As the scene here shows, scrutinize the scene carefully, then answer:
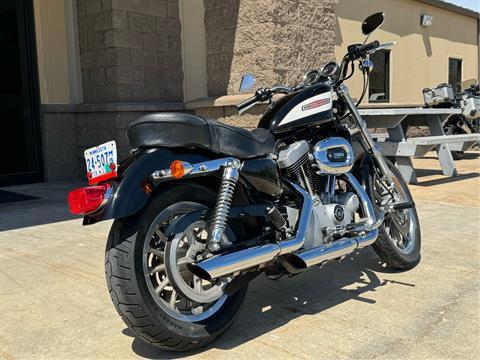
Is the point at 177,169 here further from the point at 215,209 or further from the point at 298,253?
the point at 298,253

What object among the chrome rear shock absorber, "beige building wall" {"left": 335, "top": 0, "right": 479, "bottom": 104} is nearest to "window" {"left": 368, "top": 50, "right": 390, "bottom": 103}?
"beige building wall" {"left": 335, "top": 0, "right": 479, "bottom": 104}

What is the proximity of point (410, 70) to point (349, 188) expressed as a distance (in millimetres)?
11796

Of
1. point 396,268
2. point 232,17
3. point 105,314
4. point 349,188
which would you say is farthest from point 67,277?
point 232,17

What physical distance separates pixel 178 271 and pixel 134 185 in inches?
19.3

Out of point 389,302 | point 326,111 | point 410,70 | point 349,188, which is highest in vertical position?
point 410,70

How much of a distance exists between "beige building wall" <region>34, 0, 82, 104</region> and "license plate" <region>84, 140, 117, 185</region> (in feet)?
22.5

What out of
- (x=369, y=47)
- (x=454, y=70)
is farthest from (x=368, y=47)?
(x=454, y=70)

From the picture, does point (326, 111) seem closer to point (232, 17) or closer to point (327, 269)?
point (327, 269)

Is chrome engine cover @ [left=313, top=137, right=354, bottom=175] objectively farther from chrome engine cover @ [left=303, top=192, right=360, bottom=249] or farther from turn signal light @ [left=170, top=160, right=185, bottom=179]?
turn signal light @ [left=170, top=160, right=185, bottom=179]

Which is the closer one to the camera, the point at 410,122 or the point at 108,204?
the point at 108,204

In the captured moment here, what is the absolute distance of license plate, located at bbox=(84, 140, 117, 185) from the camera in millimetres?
2561

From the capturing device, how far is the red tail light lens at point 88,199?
2.51 metres

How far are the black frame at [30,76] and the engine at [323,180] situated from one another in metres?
6.58

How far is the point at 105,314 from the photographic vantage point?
3322mm
